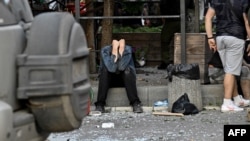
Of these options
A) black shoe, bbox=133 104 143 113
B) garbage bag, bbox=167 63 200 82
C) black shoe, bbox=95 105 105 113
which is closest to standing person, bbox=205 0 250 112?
garbage bag, bbox=167 63 200 82

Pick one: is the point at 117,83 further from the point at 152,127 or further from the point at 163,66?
the point at 163,66

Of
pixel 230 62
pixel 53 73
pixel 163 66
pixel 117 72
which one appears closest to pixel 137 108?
pixel 117 72

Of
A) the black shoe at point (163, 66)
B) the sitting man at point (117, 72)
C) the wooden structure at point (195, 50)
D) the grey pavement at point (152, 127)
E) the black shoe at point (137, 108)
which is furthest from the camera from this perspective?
the black shoe at point (163, 66)

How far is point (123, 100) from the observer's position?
9.04 metres

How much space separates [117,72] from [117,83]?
0.44 meters

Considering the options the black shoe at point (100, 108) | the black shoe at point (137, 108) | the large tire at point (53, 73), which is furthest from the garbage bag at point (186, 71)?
the large tire at point (53, 73)

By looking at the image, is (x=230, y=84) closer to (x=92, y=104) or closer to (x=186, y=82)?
(x=186, y=82)

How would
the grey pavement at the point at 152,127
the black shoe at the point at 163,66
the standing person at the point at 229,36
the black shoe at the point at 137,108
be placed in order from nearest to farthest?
the grey pavement at the point at 152,127 → the standing person at the point at 229,36 → the black shoe at the point at 137,108 → the black shoe at the point at 163,66

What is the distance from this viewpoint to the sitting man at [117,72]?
8.52 metres

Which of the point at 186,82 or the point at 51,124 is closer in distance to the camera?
the point at 51,124

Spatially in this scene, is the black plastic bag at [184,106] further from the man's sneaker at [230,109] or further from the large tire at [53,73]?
the large tire at [53,73]

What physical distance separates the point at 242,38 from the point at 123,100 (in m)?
1.94

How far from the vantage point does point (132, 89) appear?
8.75 m

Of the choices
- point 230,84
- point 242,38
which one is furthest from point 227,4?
point 230,84
